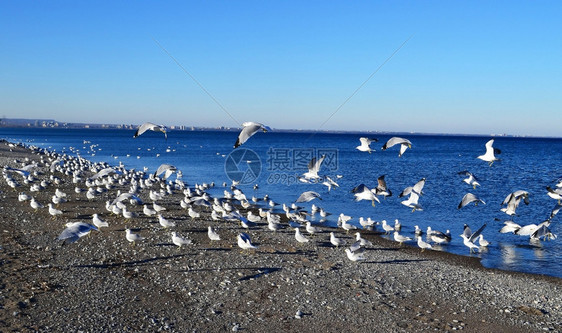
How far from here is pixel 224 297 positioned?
9766mm

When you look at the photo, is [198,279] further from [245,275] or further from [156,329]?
[156,329]

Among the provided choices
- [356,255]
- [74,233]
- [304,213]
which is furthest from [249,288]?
[304,213]

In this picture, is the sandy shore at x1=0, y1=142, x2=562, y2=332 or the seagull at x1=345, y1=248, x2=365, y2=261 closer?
the sandy shore at x1=0, y1=142, x2=562, y2=332

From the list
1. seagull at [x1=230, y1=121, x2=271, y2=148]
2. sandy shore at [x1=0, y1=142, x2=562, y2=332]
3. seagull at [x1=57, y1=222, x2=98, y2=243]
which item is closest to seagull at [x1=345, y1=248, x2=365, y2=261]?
sandy shore at [x1=0, y1=142, x2=562, y2=332]

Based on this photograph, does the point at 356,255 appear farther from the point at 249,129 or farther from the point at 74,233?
the point at 74,233

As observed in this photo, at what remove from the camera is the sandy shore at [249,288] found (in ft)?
28.5

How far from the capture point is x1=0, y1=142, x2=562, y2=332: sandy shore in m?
8.70

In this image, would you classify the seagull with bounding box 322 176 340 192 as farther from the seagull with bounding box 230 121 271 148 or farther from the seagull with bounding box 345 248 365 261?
the seagull with bounding box 230 121 271 148

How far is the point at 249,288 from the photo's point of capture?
10.4 metres

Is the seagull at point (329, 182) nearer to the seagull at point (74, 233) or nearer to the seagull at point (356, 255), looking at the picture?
the seagull at point (356, 255)

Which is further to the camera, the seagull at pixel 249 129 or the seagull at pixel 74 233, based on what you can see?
the seagull at pixel 249 129

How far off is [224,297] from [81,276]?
3.38 m

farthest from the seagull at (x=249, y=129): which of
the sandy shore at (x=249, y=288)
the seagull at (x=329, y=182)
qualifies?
the seagull at (x=329, y=182)

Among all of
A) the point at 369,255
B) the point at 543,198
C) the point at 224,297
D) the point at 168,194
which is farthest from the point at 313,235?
the point at 543,198
